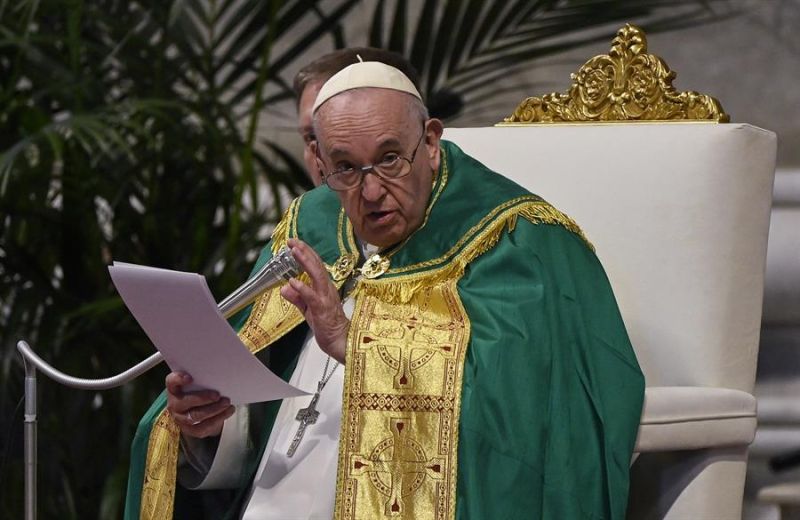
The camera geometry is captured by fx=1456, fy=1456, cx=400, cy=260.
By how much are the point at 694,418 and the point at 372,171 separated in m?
0.75

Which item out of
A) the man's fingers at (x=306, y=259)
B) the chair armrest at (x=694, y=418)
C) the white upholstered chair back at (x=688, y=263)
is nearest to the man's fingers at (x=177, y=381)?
the man's fingers at (x=306, y=259)

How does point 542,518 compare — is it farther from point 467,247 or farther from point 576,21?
point 576,21

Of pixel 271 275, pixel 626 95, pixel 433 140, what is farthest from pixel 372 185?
pixel 626 95

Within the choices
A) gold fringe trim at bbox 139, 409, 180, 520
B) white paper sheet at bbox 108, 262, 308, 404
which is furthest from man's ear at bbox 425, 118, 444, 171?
gold fringe trim at bbox 139, 409, 180, 520

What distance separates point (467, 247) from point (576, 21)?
1.63m

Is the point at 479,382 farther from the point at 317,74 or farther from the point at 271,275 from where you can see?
the point at 317,74

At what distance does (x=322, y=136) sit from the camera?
257 centimetres

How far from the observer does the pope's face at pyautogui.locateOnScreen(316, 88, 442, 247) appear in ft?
8.27

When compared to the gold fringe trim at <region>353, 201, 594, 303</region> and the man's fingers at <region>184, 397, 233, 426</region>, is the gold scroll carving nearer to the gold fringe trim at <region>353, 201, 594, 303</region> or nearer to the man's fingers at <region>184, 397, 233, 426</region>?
the gold fringe trim at <region>353, 201, 594, 303</region>

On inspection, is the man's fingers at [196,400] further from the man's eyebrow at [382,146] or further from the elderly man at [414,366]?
the man's eyebrow at [382,146]

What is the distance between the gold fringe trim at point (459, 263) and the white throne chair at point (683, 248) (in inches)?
11.4

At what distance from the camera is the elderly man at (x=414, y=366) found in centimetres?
244

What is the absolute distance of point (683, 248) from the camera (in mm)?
2889

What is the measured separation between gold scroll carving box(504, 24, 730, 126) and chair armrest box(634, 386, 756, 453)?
1.97 feet
